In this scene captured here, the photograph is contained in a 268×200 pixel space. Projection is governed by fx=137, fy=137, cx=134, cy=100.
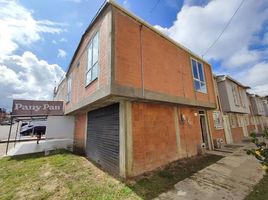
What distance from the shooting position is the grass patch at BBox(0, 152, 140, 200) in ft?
13.8

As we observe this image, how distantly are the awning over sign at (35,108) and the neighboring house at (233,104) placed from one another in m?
15.8

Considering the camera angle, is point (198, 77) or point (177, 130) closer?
point (177, 130)

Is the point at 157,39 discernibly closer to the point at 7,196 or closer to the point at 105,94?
the point at 105,94

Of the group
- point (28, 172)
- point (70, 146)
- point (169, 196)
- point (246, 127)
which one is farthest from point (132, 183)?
point (246, 127)

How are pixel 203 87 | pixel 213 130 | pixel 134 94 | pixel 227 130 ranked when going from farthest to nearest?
1. pixel 227 130
2. pixel 213 130
3. pixel 203 87
4. pixel 134 94

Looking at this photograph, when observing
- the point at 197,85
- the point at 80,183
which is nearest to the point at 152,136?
the point at 80,183

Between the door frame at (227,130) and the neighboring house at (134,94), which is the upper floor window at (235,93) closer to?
the door frame at (227,130)

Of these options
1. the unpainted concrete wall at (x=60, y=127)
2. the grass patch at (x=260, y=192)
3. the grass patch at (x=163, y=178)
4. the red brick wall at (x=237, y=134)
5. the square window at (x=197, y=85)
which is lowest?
the grass patch at (x=260, y=192)

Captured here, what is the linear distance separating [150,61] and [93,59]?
2.74m

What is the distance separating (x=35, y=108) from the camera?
10844 millimetres

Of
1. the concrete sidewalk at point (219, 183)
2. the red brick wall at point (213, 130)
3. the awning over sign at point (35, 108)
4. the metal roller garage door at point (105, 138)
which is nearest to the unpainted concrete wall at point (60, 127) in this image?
the awning over sign at point (35, 108)

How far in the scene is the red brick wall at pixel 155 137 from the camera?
5.76 metres

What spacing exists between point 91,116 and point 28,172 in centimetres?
406

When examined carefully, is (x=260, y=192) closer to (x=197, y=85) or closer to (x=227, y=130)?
(x=197, y=85)
